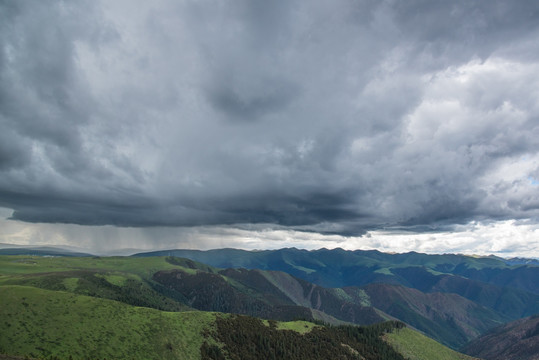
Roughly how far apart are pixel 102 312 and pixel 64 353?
35.8 m

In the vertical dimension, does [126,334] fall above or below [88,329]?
below

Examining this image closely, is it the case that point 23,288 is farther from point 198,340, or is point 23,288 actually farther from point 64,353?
point 198,340

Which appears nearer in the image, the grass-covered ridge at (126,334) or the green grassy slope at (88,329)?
the green grassy slope at (88,329)

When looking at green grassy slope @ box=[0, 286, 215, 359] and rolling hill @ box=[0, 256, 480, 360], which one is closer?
green grassy slope @ box=[0, 286, 215, 359]

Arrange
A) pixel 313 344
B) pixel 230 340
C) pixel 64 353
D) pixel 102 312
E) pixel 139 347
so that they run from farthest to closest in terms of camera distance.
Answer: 1. pixel 313 344
2. pixel 230 340
3. pixel 102 312
4. pixel 139 347
5. pixel 64 353

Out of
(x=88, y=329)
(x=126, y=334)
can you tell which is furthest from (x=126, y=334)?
(x=88, y=329)

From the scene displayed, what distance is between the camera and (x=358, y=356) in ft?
645

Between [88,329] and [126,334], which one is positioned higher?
[88,329]

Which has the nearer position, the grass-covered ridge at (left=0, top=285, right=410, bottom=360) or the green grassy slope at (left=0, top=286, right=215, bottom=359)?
the green grassy slope at (left=0, top=286, right=215, bottom=359)

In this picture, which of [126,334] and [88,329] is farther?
[126,334]

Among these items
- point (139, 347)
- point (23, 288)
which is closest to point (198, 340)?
point (139, 347)

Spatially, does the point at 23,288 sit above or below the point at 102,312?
above

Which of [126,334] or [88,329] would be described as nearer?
[88,329]

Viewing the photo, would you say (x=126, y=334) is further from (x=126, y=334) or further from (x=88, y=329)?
(x=88, y=329)
